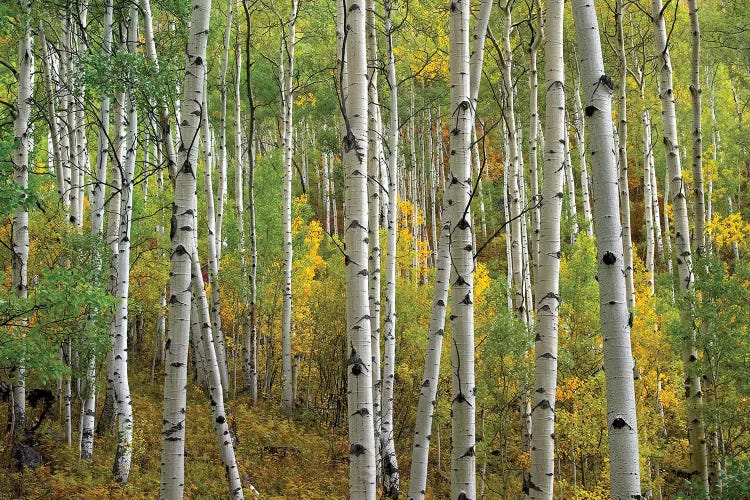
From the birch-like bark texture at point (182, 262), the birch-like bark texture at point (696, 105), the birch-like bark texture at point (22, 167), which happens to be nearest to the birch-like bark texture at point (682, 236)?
the birch-like bark texture at point (696, 105)

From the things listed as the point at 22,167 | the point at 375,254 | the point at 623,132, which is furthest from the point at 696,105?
the point at 22,167

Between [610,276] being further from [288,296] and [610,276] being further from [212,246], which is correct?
[288,296]

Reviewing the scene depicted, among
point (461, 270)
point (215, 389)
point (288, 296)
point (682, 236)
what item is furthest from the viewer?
point (288, 296)

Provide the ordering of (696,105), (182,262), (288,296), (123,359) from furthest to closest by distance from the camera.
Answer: (288,296), (123,359), (696,105), (182,262)

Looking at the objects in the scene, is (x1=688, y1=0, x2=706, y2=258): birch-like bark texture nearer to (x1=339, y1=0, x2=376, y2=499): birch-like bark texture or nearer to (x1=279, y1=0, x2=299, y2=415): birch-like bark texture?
(x1=339, y1=0, x2=376, y2=499): birch-like bark texture

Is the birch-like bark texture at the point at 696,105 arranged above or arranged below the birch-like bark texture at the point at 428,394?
above

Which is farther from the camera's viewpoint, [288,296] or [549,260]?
[288,296]

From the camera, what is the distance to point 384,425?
9836mm

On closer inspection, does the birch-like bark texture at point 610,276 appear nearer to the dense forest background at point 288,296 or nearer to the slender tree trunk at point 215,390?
the dense forest background at point 288,296

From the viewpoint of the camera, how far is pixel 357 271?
360 cm

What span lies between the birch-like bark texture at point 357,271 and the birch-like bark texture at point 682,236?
553 centimetres

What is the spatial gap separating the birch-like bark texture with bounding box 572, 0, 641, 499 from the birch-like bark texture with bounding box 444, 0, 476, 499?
1.25m

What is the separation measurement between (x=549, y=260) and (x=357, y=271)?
1.64 m

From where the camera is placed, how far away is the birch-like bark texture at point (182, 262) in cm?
437
